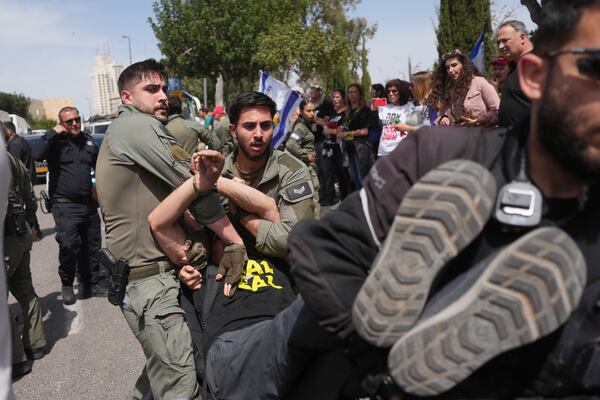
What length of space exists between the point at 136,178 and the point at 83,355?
2482mm

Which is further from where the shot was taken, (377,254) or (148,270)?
(148,270)

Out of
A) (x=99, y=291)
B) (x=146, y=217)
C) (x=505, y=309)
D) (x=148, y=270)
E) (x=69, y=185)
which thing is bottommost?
(x=99, y=291)

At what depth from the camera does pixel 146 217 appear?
2.44 m

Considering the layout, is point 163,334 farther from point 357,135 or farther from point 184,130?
point 357,135

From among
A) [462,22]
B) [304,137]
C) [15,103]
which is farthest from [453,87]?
[15,103]

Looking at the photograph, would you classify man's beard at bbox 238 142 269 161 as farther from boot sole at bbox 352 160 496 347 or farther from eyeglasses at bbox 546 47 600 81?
eyeglasses at bbox 546 47 600 81

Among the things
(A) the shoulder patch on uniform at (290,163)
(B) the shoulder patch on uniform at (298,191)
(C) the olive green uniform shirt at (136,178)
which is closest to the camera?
(C) the olive green uniform shirt at (136,178)

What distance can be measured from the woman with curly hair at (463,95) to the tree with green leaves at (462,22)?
7208 mm

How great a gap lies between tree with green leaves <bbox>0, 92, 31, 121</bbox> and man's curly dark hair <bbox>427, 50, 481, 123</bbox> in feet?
226

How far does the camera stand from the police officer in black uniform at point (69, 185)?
5418 mm

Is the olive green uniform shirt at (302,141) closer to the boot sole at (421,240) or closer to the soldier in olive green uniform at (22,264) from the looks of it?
the soldier in olive green uniform at (22,264)

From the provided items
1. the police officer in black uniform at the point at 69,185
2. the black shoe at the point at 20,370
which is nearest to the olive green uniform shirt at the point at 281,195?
the black shoe at the point at 20,370

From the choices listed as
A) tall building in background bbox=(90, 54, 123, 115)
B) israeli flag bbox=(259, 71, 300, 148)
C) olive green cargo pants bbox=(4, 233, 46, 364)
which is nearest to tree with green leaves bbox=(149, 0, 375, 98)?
israeli flag bbox=(259, 71, 300, 148)

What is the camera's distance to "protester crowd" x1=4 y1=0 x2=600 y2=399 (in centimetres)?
97
